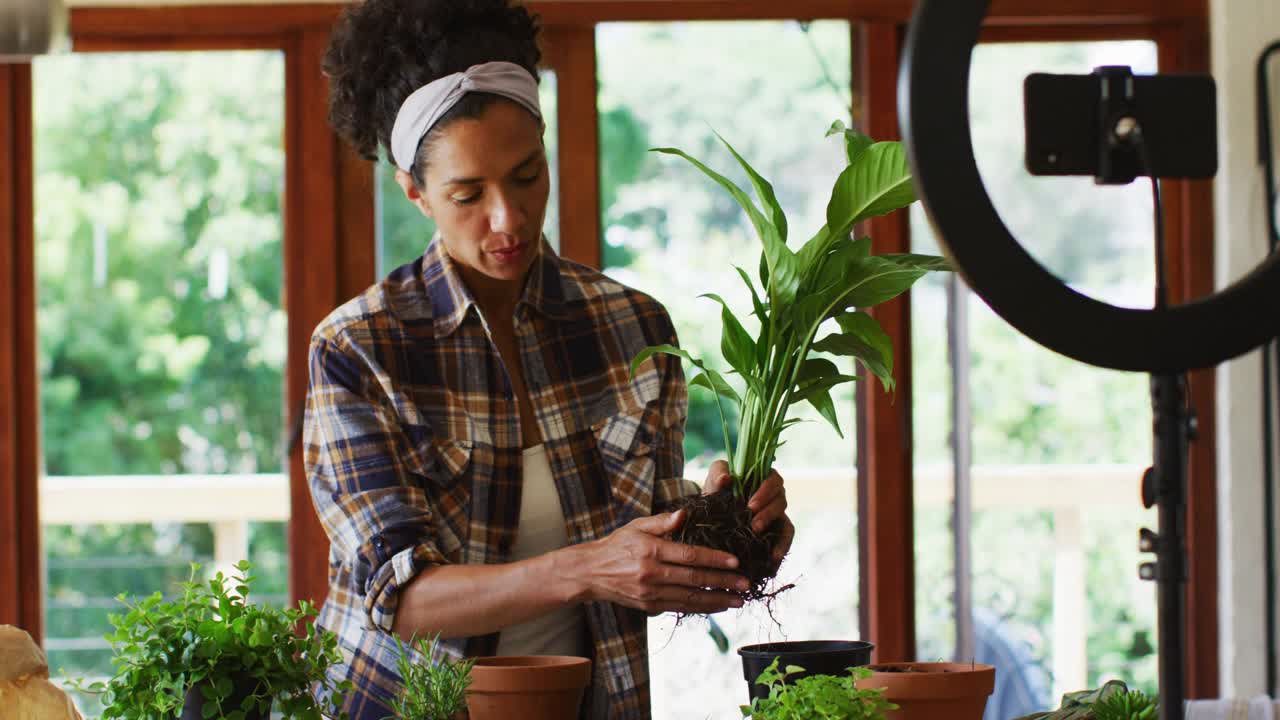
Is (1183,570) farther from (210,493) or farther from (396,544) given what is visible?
(210,493)

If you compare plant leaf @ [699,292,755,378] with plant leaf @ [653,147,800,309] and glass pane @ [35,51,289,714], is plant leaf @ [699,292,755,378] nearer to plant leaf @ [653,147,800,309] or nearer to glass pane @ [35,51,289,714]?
plant leaf @ [653,147,800,309]

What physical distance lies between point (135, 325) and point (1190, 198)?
267 cm

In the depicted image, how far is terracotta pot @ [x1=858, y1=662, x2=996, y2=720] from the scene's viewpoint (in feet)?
3.58

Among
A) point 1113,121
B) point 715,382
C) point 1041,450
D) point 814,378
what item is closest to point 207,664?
point 715,382

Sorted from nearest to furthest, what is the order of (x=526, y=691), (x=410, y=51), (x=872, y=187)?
(x=526, y=691), (x=872, y=187), (x=410, y=51)

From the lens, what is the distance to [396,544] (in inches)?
54.9

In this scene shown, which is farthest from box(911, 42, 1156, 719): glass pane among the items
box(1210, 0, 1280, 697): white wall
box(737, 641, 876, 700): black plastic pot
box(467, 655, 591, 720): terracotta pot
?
box(467, 655, 591, 720): terracotta pot

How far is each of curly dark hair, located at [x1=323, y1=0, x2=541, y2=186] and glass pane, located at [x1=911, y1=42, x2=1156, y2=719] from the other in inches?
69.3

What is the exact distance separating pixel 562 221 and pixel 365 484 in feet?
5.73

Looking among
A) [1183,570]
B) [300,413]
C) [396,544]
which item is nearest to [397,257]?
[300,413]

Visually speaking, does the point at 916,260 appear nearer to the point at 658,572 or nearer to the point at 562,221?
the point at 658,572

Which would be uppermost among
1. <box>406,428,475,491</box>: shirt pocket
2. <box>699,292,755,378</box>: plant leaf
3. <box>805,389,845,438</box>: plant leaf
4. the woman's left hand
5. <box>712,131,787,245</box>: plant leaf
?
<box>712,131,787,245</box>: plant leaf

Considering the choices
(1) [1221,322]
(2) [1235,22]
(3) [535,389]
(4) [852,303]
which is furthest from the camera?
(2) [1235,22]

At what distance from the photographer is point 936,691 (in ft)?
3.58
